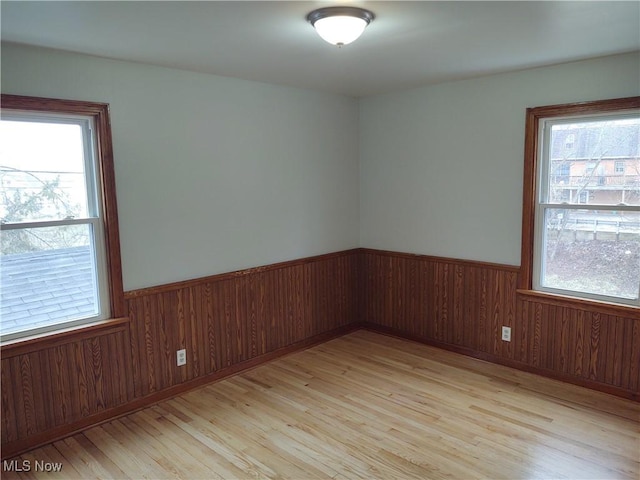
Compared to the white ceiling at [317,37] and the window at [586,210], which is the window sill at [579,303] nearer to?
the window at [586,210]

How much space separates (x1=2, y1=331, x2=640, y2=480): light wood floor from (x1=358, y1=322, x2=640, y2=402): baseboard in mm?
62

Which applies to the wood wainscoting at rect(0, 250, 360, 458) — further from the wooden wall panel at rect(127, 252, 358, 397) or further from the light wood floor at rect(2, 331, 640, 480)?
the light wood floor at rect(2, 331, 640, 480)

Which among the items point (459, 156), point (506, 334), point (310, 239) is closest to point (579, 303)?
point (506, 334)

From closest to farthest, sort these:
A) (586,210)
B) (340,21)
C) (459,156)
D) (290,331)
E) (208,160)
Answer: (340,21) → (586,210) → (208,160) → (459,156) → (290,331)

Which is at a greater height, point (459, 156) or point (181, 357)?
point (459, 156)

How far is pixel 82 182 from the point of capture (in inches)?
115

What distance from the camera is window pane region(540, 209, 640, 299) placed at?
3166 millimetres

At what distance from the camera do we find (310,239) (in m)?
4.33

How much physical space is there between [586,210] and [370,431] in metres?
2.22

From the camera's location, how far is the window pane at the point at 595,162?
3113 mm

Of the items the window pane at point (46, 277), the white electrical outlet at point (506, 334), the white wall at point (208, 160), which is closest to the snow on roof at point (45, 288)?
the window pane at point (46, 277)

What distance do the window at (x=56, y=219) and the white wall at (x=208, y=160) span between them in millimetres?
97
